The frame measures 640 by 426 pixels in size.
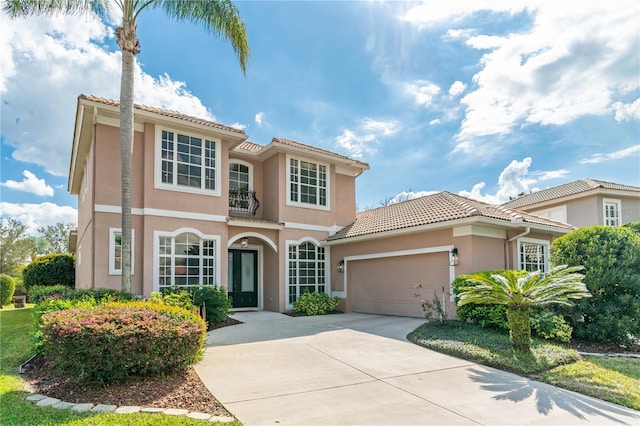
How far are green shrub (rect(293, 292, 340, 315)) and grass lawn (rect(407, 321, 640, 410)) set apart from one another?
18.4 ft

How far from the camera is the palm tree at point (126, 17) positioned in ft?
32.4

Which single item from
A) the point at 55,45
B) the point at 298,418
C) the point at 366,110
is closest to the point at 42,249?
the point at 55,45

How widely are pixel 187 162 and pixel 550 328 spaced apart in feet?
39.4

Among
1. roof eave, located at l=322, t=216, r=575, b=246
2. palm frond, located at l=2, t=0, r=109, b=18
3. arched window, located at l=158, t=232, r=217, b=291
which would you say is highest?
palm frond, located at l=2, t=0, r=109, b=18

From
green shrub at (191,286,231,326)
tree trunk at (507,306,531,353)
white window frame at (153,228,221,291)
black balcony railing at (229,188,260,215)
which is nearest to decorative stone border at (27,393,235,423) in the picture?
green shrub at (191,286,231,326)

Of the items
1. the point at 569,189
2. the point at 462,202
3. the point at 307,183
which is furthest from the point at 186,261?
the point at 569,189

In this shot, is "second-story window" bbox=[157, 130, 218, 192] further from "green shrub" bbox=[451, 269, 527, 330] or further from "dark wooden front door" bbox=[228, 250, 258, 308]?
"green shrub" bbox=[451, 269, 527, 330]

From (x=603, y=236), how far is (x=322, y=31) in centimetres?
1111

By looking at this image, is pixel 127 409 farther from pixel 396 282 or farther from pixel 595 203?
pixel 595 203

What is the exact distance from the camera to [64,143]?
16672 millimetres

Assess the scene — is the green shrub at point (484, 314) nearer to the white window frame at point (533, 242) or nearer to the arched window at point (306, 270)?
the white window frame at point (533, 242)

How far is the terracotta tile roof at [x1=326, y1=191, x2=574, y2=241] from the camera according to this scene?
1252 centimetres

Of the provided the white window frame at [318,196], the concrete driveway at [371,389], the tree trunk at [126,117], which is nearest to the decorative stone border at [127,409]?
the concrete driveway at [371,389]

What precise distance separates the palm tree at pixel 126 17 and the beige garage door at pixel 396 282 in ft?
29.4
